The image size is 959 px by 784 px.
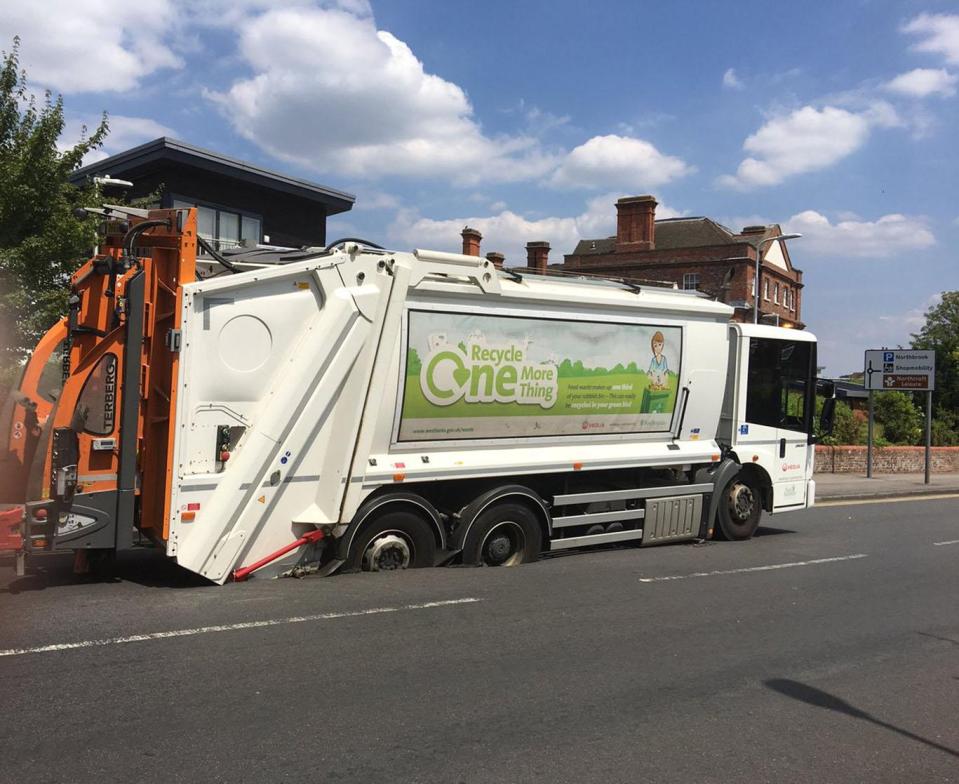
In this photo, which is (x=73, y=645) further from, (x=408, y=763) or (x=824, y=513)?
(x=824, y=513)

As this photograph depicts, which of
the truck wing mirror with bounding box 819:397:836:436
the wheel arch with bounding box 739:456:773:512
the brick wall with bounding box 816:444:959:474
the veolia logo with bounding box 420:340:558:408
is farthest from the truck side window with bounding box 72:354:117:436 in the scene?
the brick wall with bounding box 816:444:959:474

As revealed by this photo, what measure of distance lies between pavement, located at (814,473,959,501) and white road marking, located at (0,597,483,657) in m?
12.9

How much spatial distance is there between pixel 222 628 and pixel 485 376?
3.50 m

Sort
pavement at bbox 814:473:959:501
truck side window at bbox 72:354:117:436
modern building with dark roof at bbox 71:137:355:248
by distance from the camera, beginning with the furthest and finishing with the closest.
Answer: modern building with dark roof at bbox 71:137:355:248
pavement at bbox 814:473:959:501
truck side window at bbox 72:354:117:436

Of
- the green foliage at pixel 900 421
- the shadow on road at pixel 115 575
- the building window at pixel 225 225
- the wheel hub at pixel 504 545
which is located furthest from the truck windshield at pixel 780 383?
the green foliage at pixel 900 421

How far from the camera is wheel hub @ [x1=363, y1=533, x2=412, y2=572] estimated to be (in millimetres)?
7551

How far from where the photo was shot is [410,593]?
689cm

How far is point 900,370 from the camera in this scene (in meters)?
23.4

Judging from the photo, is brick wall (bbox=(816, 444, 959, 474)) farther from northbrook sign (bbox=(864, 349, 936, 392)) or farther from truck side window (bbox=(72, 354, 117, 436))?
truck side window (bbox=(72, 354, 117, 436))

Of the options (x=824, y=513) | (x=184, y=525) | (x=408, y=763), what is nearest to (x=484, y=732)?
(x=408, y=763)

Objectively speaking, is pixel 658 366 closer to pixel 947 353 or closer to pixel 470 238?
pixel 470 238

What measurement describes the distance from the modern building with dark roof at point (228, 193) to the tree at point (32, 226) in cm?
731

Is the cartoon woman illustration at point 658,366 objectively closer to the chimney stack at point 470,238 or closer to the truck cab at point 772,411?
Answer: the truck cab at point 772,411

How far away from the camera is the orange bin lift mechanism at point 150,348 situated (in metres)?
6.36
